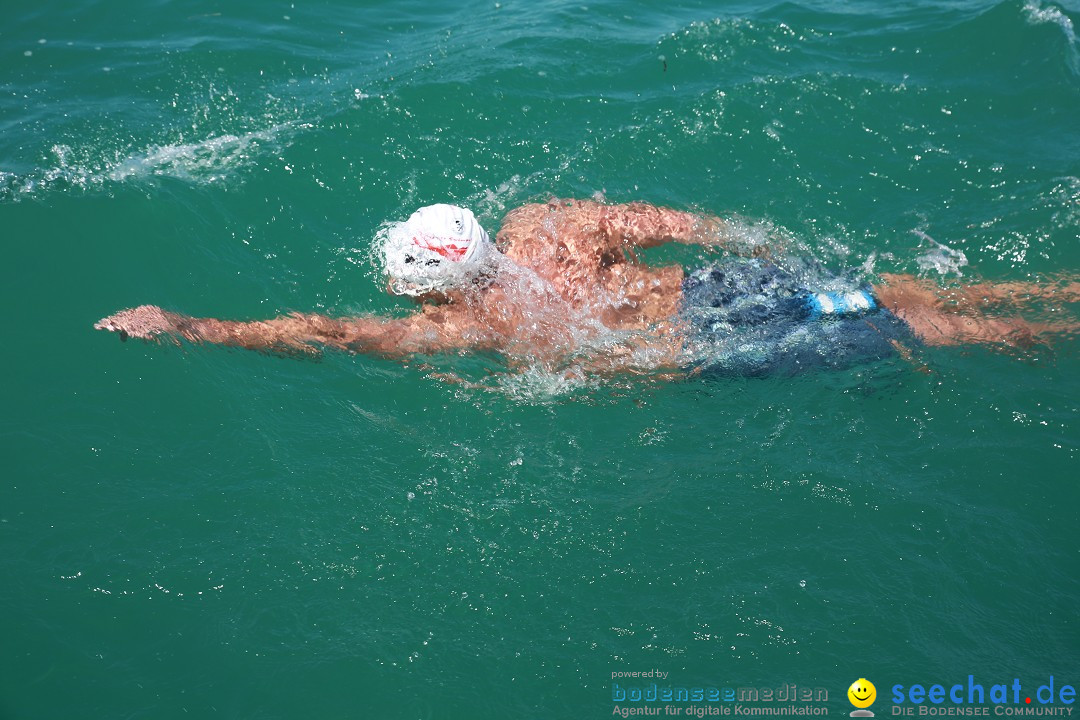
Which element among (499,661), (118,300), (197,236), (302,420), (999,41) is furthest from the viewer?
(999,41)

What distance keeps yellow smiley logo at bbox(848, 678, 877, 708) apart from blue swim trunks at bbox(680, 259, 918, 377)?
2211mm

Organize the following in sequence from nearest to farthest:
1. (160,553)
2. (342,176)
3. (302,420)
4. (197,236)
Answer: (160,553) < (302,420) < (197,236) < (342,176)

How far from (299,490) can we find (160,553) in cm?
96

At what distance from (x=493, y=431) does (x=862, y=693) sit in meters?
2.94

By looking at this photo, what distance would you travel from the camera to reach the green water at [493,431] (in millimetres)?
4754

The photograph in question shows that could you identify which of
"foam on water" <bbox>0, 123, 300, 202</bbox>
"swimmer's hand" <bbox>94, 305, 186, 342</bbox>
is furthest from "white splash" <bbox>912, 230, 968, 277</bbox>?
"foam on water" <bbox>0, 123, 300, 202</bbox>

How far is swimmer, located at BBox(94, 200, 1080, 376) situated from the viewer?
5512mm

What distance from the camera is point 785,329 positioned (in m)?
5.86

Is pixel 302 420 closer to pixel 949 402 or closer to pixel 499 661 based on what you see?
pixel 499 661

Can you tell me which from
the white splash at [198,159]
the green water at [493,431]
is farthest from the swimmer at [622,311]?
the white splash at [198,159]

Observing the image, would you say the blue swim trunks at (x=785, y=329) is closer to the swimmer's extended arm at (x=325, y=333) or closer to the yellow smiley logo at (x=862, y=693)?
the swimmer's extended arm at (x=325, y=333)

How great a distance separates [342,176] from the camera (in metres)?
7.94

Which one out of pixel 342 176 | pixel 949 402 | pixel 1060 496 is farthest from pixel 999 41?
pixel 342 176

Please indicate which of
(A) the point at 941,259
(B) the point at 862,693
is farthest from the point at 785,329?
(B) the point at 862,693
